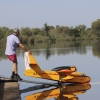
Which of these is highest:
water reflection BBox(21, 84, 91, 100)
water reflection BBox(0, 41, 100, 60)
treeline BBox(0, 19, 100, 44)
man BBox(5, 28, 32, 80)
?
treeline BBox(0, 19, 100, 44)

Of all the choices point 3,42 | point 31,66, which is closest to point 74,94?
point 31,66

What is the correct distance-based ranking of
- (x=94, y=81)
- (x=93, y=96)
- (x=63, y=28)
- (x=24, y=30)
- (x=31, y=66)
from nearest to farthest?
(x=93, y=96)
(x=31, y=66)
(x=94, y=81)
(x=24, y=30)
(x=63, y=28)

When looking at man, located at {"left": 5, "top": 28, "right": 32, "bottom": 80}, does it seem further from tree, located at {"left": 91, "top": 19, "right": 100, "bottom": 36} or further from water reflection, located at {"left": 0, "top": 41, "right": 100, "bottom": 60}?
tree, located at {"left": 91, "top": 19, "right": 100, "bottom": 36}

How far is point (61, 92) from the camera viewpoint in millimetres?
11141

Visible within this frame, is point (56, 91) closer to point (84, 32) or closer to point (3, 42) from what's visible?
point (3, 42)

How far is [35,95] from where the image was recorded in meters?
10.5

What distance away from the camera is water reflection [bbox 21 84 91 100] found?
1016 cm

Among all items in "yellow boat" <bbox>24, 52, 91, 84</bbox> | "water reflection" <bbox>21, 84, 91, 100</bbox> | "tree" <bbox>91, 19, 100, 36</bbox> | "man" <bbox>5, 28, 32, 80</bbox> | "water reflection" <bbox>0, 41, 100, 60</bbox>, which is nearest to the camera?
"water reflection" <bbox>21, 84, 91, 100</bbox>

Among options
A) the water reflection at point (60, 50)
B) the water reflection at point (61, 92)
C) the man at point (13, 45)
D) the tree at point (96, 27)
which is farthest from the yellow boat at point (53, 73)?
the tree at point (96, 27)

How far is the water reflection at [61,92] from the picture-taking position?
10156 mm

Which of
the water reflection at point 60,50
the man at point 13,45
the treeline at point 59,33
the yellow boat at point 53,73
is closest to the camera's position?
the man at point 13,45

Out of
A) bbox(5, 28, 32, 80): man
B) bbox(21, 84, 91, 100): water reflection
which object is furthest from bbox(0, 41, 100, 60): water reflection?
bbox(5, 28, 32, 80): man

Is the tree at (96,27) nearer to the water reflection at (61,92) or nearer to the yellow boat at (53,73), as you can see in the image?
the yellow boat at (53,73)

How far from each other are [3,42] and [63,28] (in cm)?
3147
